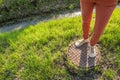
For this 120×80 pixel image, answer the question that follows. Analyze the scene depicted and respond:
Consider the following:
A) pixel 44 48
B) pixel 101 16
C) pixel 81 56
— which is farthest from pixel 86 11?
pixel 44 48

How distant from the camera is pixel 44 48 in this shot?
3559 mm

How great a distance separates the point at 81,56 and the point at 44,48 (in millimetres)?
519

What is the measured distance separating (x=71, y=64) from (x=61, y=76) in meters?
0.20

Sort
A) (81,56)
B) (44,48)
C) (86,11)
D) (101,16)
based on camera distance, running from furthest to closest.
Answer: (44,48), (81,56), (86,11), (101,16)

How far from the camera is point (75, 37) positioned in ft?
12.1

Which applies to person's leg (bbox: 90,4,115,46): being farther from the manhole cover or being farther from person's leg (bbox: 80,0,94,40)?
the manhole cover

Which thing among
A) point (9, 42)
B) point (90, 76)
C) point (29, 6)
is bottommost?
point (90, 76)

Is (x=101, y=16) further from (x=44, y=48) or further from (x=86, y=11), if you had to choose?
(x=44, y=48)

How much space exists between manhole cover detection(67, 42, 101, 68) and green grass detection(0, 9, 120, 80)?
97 mm

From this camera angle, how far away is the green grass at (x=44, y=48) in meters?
3.30

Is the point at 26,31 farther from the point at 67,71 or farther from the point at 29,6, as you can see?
the point at 67,71

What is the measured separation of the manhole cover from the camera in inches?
132

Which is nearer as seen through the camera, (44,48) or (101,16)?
(101,16)

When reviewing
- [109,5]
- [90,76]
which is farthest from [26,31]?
[109,5]
